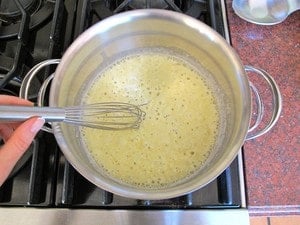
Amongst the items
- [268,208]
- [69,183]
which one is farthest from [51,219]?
[268,208]

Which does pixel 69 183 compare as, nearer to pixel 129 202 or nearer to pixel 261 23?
pixel 129 202

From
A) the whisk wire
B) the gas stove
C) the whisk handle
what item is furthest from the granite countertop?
the whisk handle

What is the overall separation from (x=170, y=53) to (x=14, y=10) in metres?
0.28

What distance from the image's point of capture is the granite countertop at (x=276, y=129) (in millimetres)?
531

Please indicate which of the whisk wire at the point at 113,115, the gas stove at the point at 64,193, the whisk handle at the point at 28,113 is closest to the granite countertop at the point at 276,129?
the gas stove at the point at 64,193

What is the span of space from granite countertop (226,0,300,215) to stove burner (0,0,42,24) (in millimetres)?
344

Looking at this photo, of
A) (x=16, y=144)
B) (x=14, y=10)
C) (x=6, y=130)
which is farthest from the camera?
(x=14, y=10)

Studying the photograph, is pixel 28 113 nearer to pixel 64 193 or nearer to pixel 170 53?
pixel 64 193

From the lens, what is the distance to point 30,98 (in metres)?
0.56

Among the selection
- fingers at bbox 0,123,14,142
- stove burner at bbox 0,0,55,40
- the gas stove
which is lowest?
the gas stove

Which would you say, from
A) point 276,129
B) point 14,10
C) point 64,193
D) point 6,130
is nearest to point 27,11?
point 14,10

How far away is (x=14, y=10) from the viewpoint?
639 millimetres

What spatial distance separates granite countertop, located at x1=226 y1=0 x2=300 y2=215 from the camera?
1.74 feet

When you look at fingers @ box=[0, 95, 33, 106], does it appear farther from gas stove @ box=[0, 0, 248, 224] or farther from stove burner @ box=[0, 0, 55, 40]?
stove burner @ box=[0, 0, 55, 40]
